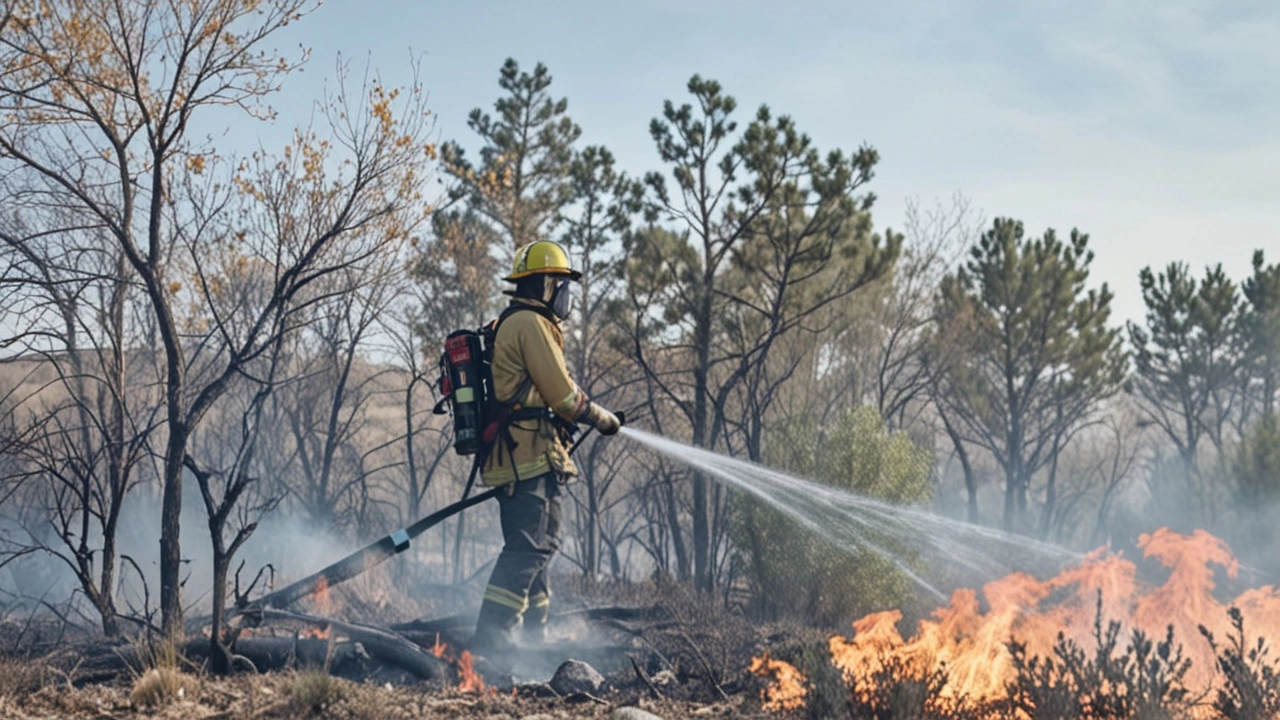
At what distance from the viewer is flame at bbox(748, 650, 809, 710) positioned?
19.9 feet

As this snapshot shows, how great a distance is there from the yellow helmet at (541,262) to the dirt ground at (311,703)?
263 cm

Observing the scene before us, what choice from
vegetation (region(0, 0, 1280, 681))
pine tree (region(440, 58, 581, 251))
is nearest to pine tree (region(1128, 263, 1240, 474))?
vegetation (region(0, 0, 1280, 681))

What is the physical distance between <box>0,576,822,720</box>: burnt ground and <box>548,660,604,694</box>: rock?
0.05 metres

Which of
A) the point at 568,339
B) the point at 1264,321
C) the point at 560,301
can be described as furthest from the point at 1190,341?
the point at 560,301

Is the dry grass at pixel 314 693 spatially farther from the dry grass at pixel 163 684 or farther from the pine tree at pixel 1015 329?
the pine tree at pixel 1015 329

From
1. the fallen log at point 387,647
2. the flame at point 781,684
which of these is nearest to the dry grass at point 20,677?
the fallen log at point 387,647

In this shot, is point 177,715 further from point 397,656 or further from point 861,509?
point 861,509

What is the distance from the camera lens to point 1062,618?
279 inches

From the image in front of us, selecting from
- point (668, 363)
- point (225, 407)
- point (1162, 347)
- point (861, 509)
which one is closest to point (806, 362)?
point (668, 363)

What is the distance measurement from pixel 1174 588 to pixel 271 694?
5479 millimetres

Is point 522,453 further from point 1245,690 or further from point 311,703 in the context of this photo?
point 1245,690

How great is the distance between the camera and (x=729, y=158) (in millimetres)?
14539

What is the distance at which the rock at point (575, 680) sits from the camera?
21.7 feet

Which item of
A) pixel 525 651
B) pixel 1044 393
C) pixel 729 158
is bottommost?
pixel 525 651
